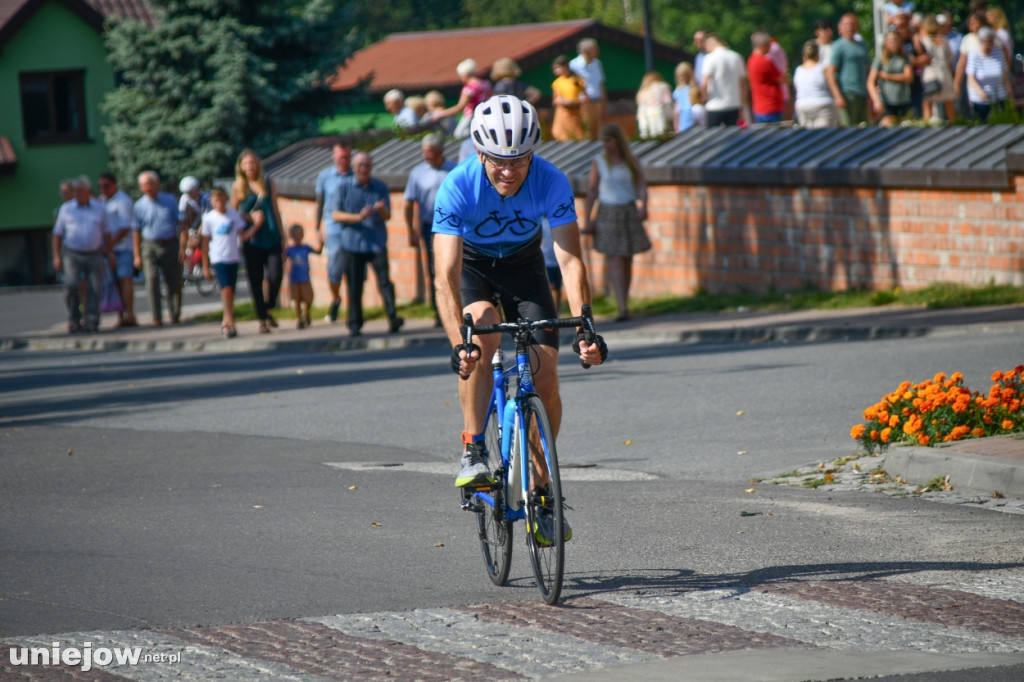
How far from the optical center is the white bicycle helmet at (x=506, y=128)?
615 centimetres

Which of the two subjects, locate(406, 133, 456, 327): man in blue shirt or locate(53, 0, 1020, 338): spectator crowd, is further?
locate(53, 0, 1020, 338): spectator crowd

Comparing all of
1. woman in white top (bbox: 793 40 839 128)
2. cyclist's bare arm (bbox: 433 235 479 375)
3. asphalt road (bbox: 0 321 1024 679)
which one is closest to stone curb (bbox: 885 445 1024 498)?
asphalt road (bbox: 0 321 1024 679)

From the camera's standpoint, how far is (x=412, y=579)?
6387mm

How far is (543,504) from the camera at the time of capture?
5.98 m

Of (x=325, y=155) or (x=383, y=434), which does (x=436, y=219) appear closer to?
(x=383, y=434)

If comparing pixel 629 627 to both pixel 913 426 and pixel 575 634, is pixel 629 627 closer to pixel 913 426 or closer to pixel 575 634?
pixel 575 634

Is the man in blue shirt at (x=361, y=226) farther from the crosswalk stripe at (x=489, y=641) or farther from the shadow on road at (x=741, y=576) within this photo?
the crosswalk stripe at (x=489, y=641)

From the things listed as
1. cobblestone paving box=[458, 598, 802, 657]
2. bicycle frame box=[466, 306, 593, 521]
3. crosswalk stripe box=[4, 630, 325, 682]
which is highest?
bicycle frame box=[466, 306, 593, 521]

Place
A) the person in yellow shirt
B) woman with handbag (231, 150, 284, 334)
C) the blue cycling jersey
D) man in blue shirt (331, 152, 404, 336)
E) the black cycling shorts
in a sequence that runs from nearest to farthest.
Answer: the blue cycling jersey
the black cycling shorts
man in blue shirt (331, 152, 404, 336)
woman with handbag (231, 150, 284, 334)
the person in yellow shirt

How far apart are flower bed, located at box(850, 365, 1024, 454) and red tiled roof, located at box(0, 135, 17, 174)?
3771cm

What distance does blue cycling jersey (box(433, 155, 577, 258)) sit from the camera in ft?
21.0

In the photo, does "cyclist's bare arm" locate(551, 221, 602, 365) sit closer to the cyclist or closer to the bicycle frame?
the cyclist

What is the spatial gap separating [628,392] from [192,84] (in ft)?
95.8

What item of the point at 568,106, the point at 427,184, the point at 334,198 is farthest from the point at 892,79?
the point at 334,198
